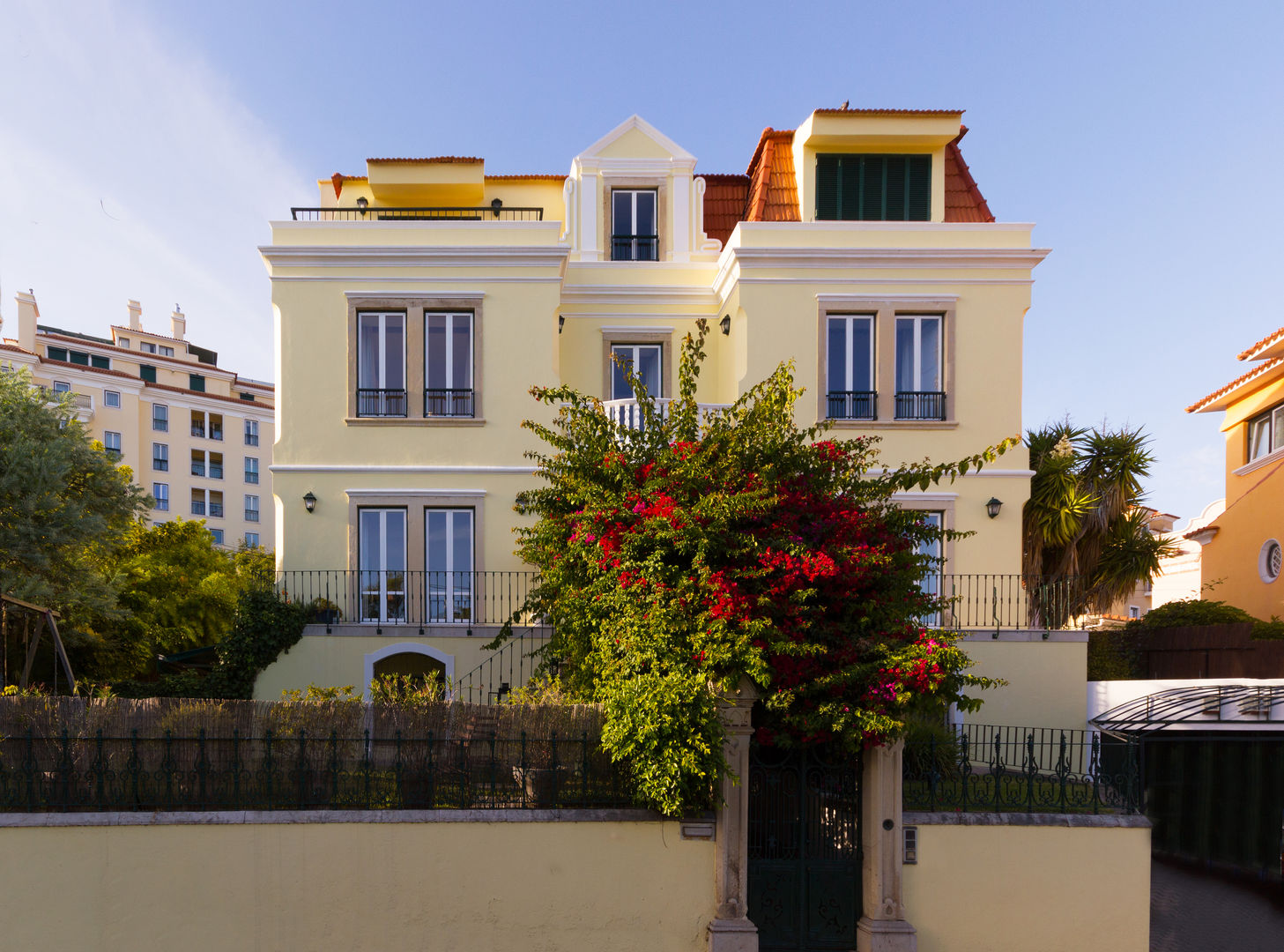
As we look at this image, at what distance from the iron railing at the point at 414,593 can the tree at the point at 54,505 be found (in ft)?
16.4

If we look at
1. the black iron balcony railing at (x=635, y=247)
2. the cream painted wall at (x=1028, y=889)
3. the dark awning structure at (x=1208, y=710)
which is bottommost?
the cream painted wall at (x=1028, y=889)

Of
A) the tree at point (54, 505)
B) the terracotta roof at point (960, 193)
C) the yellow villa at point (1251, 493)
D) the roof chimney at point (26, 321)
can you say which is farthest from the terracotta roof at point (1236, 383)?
the roof chimney at point (26, 321)

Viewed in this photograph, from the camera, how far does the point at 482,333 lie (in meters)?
14.6

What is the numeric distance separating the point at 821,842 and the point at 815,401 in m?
8.11

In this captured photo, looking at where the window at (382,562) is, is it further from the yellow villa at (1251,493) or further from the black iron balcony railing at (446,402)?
the yellow villa at (1251,493)

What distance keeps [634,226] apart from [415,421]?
243 inches

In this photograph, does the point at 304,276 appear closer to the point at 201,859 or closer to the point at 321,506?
the point at 321,506

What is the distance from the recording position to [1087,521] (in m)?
16.4

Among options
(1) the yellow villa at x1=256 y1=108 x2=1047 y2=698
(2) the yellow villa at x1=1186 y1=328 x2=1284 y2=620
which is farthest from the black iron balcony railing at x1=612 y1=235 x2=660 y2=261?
(2) the yellow villa at x1=1186 y1=328 x2=1284 y2=620

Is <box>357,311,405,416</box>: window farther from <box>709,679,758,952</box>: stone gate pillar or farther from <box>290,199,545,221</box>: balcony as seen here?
<box>709,679,758,952</box>: stone gate pillar

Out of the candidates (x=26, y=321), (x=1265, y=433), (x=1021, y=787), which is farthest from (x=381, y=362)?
(x=26, y=321)

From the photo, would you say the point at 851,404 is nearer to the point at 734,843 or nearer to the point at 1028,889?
the point at 1028,889

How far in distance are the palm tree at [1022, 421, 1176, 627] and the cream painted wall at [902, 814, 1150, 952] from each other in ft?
25.3

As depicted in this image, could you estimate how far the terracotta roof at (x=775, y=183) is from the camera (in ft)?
51.9
